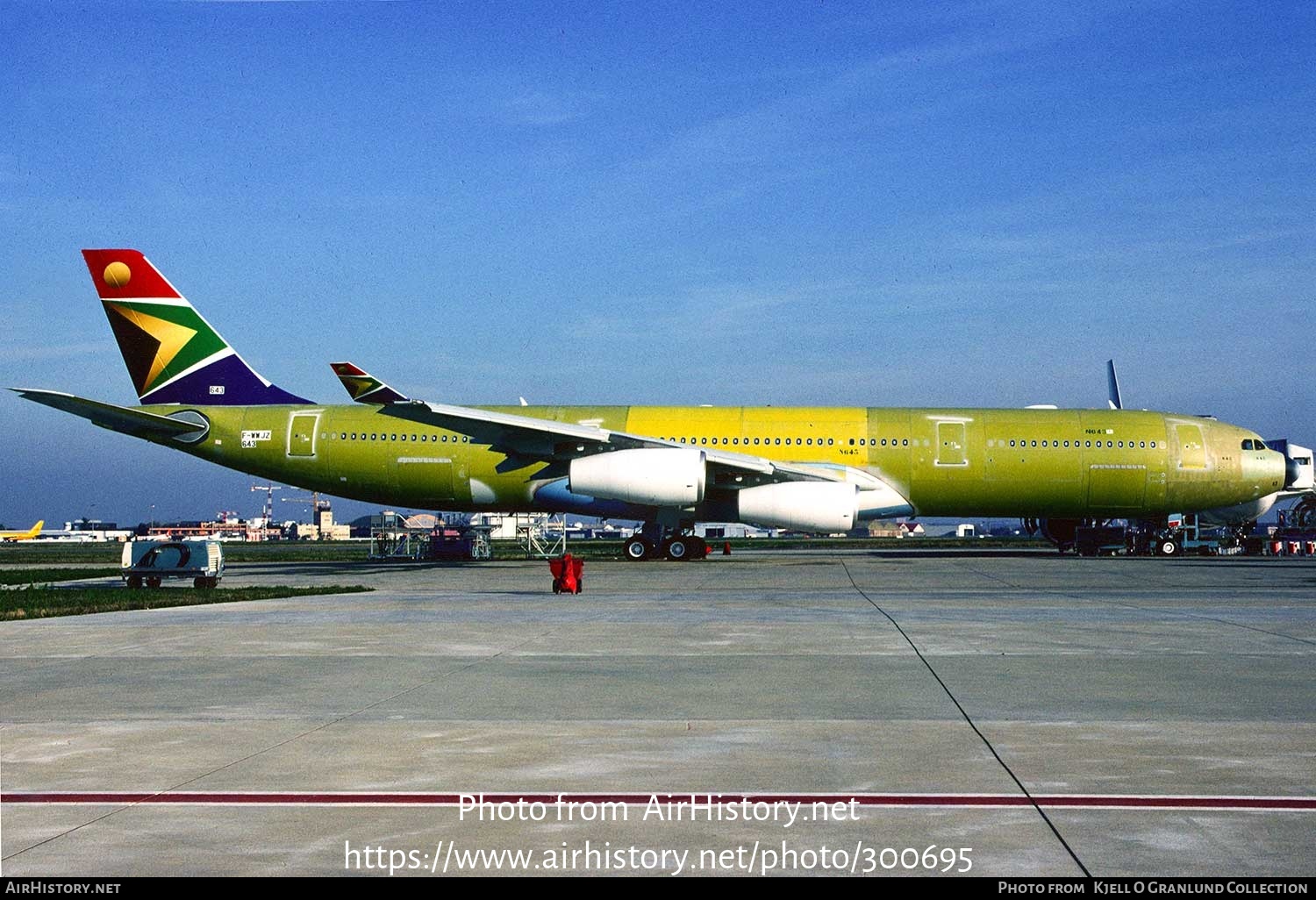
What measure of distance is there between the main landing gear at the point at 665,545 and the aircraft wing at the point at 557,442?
2530mm

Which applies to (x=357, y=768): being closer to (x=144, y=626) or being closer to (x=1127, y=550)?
(x=144, y=626)

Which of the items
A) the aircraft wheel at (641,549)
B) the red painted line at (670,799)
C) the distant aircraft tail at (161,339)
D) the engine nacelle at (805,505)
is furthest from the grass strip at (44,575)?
the red painted line at (670,799)

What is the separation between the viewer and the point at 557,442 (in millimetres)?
32094

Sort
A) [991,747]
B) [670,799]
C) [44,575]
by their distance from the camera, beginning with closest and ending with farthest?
[670,799]
[991,747]
[44,575]

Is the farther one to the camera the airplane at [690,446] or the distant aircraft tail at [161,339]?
the distant aircraft tail at [161,339]

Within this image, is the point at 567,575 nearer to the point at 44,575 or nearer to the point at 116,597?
the point at 116,597

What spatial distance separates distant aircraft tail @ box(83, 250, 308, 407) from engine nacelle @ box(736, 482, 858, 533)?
50.0 feet

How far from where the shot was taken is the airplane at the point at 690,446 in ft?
112

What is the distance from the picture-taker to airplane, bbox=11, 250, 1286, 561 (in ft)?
112

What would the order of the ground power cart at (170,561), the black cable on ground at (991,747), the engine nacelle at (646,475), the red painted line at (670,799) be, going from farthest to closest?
the engine nacelle at (646,475), the ground power cart at (170,561), the red painted line at (670,799), the black cable on ground at (991,747)

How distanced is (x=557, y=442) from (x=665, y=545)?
4.97 metres

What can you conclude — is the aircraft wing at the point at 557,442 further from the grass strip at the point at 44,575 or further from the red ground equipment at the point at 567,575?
the red ground equipment at the point at 567,575

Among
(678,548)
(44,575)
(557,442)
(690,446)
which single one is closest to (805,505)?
(690,446)

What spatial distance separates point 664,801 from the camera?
572 cm
